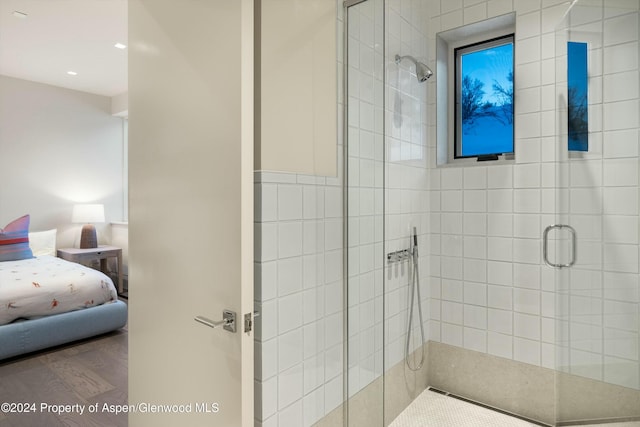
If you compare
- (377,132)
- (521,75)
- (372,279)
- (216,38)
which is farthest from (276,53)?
(521,75)

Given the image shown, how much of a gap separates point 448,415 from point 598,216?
1.31 m

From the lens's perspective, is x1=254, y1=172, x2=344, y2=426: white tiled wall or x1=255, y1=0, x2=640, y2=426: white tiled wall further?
x1=255, y1=0, x2=640, y2=426: white tiled wall

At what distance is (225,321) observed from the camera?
1.17 metres

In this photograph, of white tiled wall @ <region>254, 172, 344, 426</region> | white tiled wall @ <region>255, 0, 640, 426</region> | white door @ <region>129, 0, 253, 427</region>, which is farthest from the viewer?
white tiled wall @ <region>255, 0, 640, 426</region>

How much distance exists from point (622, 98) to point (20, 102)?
18.9 feet

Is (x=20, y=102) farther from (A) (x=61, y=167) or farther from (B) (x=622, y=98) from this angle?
(B) (x=622, y=98)

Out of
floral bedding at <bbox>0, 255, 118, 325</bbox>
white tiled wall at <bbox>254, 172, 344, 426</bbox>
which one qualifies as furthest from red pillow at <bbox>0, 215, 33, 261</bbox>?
white tiled wall at <bbox>254, 172, 344, 426</bbox>

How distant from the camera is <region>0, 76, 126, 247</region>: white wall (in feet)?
14.5

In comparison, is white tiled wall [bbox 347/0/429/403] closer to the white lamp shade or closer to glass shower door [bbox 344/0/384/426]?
glass shower door [bbox 344/0/384/426]

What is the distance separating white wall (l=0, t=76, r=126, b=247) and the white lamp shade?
Answer: 254mm

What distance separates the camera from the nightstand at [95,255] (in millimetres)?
4602

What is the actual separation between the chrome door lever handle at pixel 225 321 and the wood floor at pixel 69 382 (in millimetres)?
1522

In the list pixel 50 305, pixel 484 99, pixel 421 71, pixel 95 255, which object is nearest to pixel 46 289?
pixel 50 305

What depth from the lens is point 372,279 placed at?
1.64 meters
